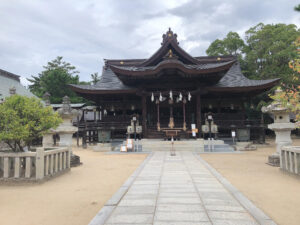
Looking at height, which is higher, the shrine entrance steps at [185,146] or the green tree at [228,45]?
the green tree at [228,45]

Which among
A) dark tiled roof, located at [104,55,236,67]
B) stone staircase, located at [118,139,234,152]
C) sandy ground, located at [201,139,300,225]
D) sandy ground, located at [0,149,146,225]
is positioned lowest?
sandy ground, located at [201,139,300,225]

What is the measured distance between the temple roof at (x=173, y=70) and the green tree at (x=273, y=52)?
381 centimetres

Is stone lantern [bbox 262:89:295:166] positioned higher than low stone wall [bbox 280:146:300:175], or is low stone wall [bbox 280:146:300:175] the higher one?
stone lantern [bbox 262:89:295:166]

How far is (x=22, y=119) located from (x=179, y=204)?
4.90 m

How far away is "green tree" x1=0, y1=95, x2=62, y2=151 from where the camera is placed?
5.68 meters

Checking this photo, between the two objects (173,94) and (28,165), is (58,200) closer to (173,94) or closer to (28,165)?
(28,165)

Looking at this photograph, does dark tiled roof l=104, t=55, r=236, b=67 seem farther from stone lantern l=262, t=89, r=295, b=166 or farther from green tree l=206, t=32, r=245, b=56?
stone lantern l=262, t=89, r=295, b=166

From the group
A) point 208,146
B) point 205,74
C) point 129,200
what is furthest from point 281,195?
point 205,74

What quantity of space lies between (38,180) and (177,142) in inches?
363

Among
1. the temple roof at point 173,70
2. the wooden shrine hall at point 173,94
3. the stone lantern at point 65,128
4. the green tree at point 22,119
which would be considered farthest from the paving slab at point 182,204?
the temple roof at point 173,70

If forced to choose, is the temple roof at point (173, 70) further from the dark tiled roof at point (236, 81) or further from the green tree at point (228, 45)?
the green tree at point (228, 45)

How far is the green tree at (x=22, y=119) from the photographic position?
5.68 meters

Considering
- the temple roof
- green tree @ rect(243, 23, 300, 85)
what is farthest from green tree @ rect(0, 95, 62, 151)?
green tree @ rect(243, 23, 300, 85)

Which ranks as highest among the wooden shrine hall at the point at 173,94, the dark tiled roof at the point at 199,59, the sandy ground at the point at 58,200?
the dark tiled roof at the point at 199,59
